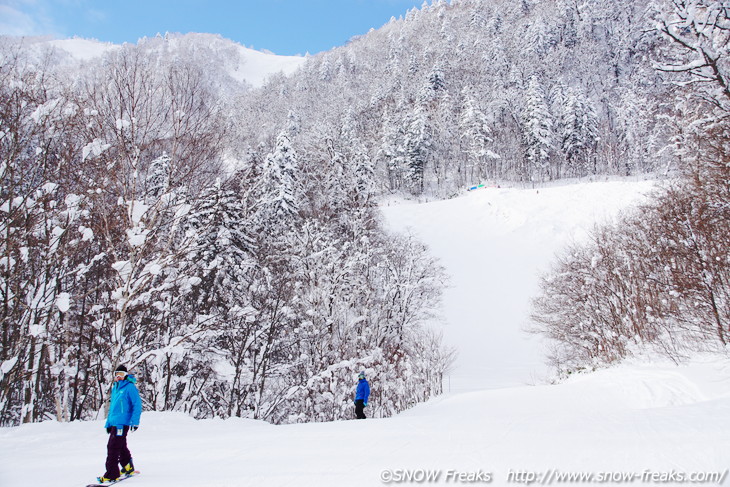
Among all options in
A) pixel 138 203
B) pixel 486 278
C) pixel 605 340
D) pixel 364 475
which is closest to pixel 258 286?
pixel 138 203

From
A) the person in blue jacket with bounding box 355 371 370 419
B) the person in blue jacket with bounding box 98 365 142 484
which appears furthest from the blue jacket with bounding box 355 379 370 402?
the person in blue jacket with bounding box 98 365 142 484

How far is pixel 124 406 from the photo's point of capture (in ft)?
16.6

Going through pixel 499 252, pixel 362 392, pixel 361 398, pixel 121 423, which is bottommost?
pixel 361 398

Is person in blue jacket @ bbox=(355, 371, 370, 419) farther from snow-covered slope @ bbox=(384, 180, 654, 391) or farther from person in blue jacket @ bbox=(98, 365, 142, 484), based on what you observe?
snow-covered slope @ bbox=(384, 180, 654, 391)

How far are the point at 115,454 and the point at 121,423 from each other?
35cm

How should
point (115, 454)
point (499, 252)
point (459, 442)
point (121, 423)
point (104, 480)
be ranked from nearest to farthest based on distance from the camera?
point (104, 480)
point (115, 454)
point (121, 423)
point (459, 442)
point (499, 252)

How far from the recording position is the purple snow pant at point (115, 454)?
15.6 feet

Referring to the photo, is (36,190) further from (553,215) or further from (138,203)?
(553,215)

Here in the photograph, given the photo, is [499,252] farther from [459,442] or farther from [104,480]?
[104,480]

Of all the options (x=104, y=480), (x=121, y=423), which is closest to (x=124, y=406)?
(x=121, y=423)

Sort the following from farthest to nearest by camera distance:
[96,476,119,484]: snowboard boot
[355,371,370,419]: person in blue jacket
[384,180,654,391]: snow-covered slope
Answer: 1. [384,180,654,391]: snow-covered slope
2. [355,371,370,419]: person in blue jacket
3. [96,476,119,484]: snowboard boot

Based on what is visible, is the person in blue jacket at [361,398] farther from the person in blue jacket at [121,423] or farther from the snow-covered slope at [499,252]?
the snow-covered slope at [499,252]

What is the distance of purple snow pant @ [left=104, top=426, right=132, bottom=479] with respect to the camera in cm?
477

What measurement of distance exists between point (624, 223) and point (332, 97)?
89507 mm
